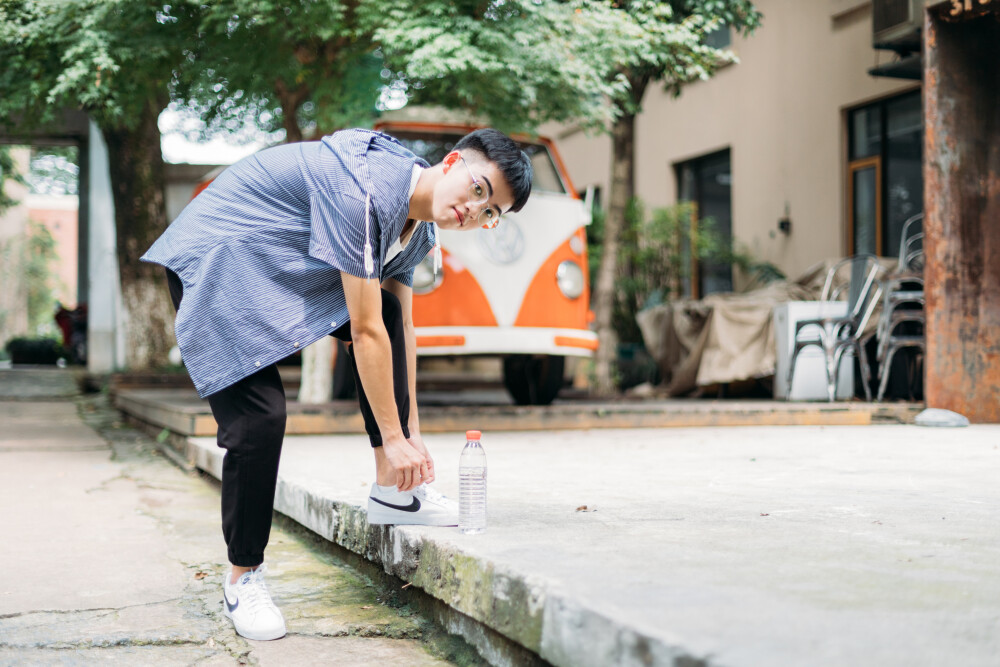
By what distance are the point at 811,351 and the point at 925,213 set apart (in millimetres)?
1814

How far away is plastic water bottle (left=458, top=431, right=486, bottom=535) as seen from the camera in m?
2.56

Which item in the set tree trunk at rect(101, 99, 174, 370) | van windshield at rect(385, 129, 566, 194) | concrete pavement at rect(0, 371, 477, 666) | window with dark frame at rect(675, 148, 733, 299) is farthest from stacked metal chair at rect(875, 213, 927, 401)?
tree trunk at rect(101, 99, 174, 370)

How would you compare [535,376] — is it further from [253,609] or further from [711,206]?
[711,206]

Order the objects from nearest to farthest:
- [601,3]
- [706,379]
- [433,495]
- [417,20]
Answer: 1. [433,495]
2. [417,20]
3. [601,3]
4. [706,379]

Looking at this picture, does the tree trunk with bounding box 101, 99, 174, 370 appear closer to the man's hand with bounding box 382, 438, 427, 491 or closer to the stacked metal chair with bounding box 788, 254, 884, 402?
the stacked metal chair with bounding box 788, 254, 884, 402

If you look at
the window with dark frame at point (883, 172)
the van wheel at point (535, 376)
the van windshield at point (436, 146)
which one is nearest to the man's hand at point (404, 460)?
the van windshield at point (436, 146)

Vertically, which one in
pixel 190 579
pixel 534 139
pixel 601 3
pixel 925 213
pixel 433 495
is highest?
pixel 601 3

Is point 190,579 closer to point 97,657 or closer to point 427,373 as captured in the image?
point 97,657

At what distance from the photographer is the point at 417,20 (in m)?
5.56

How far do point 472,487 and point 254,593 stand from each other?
0.65m

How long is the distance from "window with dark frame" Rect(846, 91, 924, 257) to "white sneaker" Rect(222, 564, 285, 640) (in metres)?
8.82

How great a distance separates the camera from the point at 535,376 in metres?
7.68

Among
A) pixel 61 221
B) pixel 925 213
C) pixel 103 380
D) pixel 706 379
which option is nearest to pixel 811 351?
pixel 706 379

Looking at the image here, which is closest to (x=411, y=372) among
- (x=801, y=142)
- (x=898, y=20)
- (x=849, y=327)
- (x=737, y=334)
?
(x=898, y=20)
